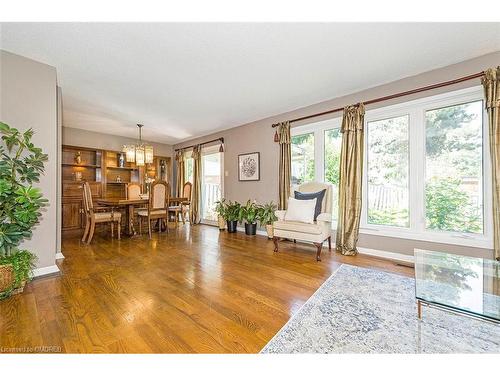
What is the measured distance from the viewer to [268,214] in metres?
4.14

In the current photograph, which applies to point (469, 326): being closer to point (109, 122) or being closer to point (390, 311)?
point (390, 311)

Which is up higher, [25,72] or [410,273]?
[25,72]

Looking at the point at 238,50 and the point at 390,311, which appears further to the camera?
the point at 238,50

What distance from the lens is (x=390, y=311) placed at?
1.65 metres

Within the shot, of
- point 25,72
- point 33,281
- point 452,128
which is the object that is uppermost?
point 25,72

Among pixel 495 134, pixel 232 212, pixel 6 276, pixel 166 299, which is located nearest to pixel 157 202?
pixel 232 212

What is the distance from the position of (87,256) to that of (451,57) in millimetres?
5176

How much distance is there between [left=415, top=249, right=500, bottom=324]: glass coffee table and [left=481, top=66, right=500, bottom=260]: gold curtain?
2.34 ft

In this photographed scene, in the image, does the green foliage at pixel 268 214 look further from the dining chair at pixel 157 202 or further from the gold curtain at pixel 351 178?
the dining chair at pixel 157 202

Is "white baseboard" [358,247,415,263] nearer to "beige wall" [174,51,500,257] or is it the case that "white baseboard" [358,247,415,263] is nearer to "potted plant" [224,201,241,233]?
"beige wall" [174,51,500,257]
